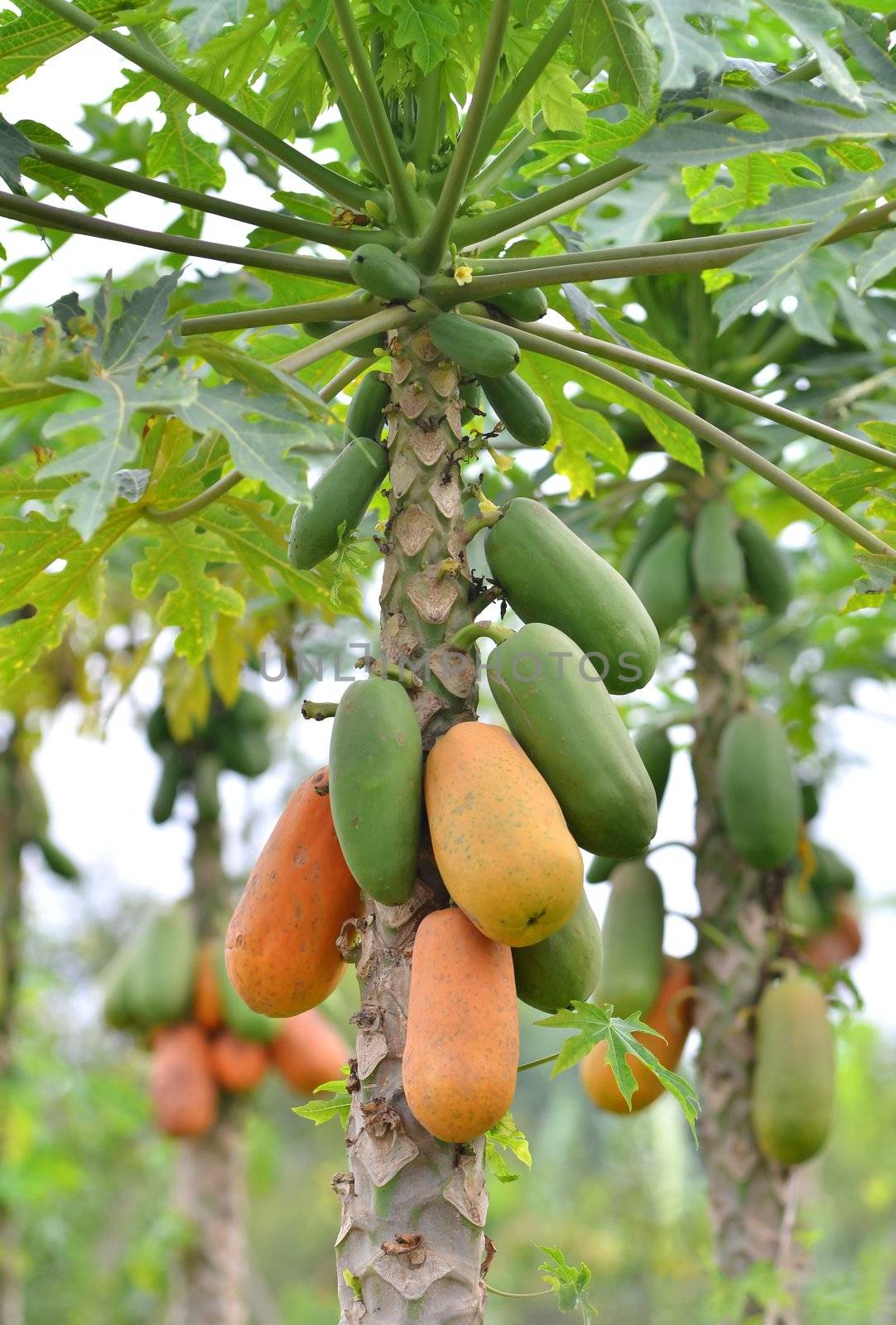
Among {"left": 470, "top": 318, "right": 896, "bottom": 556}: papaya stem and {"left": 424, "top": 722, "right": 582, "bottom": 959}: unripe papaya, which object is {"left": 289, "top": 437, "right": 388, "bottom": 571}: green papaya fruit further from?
{"left": 424, "top": 722, "right": 582, "bottom": 959}: unripe papaya

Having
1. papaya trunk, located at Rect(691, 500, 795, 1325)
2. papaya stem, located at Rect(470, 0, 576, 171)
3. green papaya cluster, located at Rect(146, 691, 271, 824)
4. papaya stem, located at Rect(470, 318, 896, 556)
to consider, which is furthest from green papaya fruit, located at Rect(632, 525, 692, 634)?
green papaya cluster, located at Rect(146, 691, 271, 824)

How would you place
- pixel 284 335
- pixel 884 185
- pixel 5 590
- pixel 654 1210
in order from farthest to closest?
pixel 654 1210
pixel 284 335
pixel 5 590
pixel 884 185

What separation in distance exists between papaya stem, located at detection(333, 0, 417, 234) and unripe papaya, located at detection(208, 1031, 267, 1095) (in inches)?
134

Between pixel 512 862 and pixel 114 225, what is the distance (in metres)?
1.03

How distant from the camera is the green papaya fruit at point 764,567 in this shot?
3244 millimetres

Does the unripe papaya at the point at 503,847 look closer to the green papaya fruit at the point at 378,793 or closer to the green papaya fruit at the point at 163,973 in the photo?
the green papaya fruit at the point at 378,793

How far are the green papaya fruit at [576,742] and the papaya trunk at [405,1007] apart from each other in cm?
12

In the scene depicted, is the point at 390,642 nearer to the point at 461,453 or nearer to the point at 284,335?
the point at 461,453

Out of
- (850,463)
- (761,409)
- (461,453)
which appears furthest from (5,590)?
(850,463)

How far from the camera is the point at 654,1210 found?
958 centimetres

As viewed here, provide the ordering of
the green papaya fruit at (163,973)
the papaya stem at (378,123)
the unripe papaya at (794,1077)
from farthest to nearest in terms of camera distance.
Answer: the green papaya fruit at (163,973)
the unripe papaya at (794,1077)
the papaya stem at (378,123)

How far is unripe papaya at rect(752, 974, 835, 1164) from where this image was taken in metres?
2.84

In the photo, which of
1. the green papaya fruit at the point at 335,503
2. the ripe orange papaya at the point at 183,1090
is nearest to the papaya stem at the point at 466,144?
the green papaya fruit at the point at 335,503

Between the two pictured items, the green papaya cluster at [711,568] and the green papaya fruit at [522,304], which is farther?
the green papaya cluster at [711,568]
